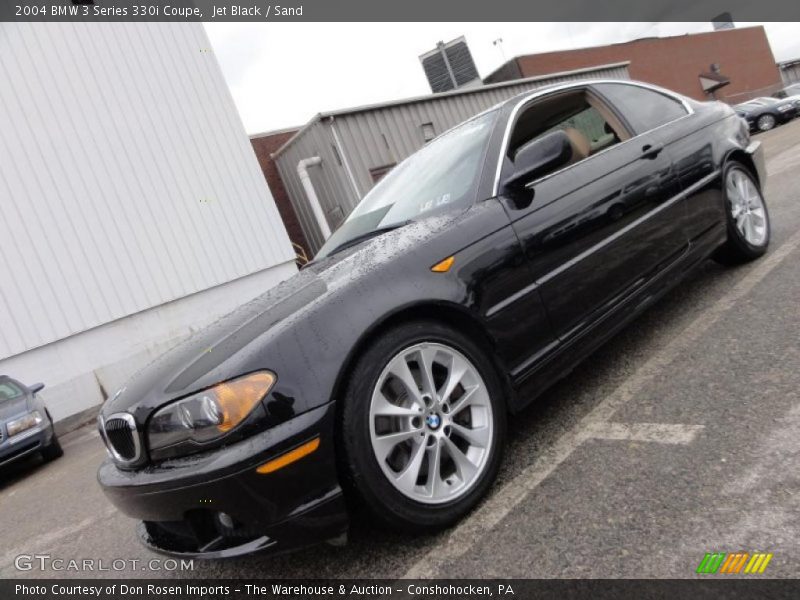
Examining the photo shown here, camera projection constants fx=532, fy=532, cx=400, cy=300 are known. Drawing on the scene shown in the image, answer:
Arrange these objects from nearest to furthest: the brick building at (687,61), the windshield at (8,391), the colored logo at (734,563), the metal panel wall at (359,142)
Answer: the colored logo at (734,563)
the windshield at (8,391)
the metal panel wall at (359,142)
the brick building at (687,61)

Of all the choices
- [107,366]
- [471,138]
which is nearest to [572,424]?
[471,138]

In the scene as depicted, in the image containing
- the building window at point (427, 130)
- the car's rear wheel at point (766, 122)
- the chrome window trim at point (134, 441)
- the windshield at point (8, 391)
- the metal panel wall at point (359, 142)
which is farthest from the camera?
the car's rear wheel at point (766, 122)

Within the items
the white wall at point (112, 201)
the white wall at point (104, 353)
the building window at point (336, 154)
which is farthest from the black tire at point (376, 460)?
the building window at point (336, 154)

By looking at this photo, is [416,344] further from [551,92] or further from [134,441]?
[551,92]

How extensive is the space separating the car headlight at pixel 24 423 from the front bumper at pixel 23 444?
0.05 m

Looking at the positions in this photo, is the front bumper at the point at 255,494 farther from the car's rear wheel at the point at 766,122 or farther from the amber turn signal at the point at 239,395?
the car's rear wheel at the point at 766,122

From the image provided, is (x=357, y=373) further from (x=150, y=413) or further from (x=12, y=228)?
(x=12, y=228)

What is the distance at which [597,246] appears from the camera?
2.49m

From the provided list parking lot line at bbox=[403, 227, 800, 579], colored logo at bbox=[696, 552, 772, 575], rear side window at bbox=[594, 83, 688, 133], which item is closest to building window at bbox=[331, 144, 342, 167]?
rear side window at bbox=[594, 83, 688, 133]

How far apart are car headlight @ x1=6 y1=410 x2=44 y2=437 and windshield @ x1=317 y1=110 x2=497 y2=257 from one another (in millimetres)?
4710

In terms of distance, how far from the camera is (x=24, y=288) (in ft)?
26.8

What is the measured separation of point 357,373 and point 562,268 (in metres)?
1.11

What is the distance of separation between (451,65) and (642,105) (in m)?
22.2

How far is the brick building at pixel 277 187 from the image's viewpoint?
1376 cm
